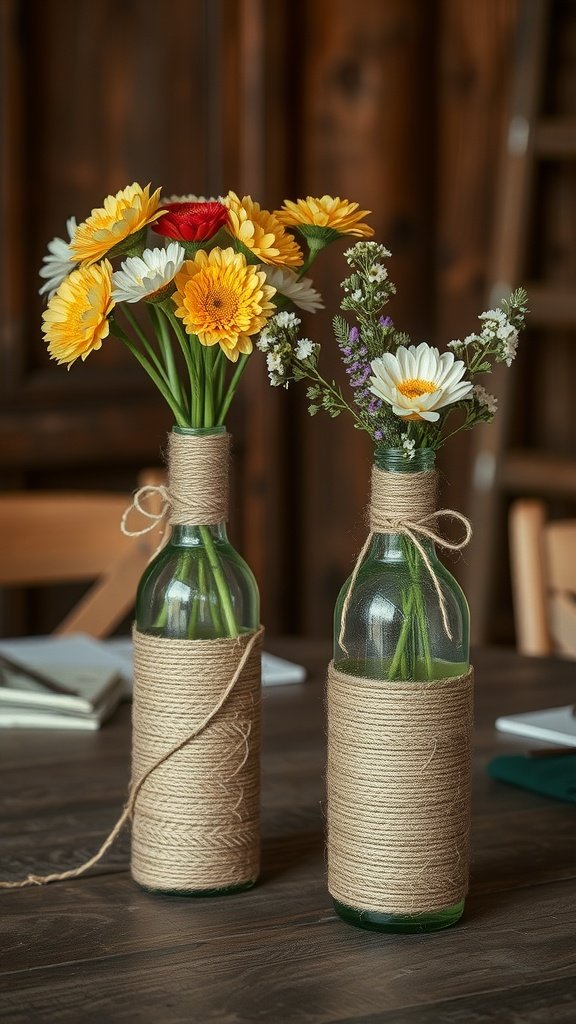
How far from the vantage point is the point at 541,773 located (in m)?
1.24

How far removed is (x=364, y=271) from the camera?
34.5 inches

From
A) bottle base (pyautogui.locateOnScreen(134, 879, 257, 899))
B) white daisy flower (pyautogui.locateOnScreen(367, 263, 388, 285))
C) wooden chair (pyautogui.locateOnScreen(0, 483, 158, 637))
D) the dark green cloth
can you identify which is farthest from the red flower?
wooden chair (pyautogui.locateOnScreen(0, 483, 158, 637))

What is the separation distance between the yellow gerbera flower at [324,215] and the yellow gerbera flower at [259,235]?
0.01 m

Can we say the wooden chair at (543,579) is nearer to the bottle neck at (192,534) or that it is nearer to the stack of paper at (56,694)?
the stack of paper at (56,694)

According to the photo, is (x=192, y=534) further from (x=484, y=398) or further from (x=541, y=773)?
(x=541, y=773)

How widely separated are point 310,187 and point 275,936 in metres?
2.53

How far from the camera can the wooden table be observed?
2.71ft

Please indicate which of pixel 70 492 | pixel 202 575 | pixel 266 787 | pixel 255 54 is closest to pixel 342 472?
pixel 70 492

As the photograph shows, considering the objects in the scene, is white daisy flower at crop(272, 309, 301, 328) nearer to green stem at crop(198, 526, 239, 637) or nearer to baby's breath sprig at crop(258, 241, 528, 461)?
baby's breath sprig at crop(258, 241, 528, 461)

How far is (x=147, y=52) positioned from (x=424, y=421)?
2397 millimetres

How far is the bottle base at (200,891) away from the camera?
3.21 ft

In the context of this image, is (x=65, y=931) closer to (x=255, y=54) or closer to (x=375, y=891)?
(x=375, y=891)

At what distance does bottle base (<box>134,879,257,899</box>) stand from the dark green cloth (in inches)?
12.8

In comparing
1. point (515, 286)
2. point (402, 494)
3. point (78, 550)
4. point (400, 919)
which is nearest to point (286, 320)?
point (402, 494)
